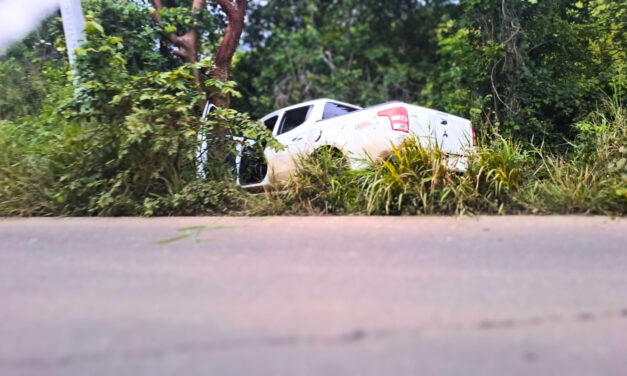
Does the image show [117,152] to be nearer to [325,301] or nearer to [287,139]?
[287,139]

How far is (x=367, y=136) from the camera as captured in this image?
18.1ft

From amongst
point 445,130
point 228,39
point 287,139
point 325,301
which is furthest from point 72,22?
point 325,301

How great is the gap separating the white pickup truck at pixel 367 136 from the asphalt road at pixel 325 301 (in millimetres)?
1613

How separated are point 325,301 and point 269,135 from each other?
3.52 m

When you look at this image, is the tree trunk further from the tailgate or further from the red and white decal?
the tailgate

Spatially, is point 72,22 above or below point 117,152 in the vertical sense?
above

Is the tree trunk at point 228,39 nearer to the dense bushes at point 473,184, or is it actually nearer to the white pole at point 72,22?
the white pole at point 72,22

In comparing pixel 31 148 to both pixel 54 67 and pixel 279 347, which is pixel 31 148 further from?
pixel 279 347

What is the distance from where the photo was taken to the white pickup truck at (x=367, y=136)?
17.4ft

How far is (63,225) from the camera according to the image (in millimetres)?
4633

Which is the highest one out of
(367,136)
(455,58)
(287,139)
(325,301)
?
(455,58)

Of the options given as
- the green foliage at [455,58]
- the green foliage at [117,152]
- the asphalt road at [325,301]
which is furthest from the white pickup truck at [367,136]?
the asphalt road at [325,301]

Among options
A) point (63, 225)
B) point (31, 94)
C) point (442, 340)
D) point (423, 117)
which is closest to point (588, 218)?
point (423, 117)

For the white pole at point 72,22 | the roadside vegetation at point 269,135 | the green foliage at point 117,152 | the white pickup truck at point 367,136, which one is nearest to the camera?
the roadside vegetation at point 269,135
